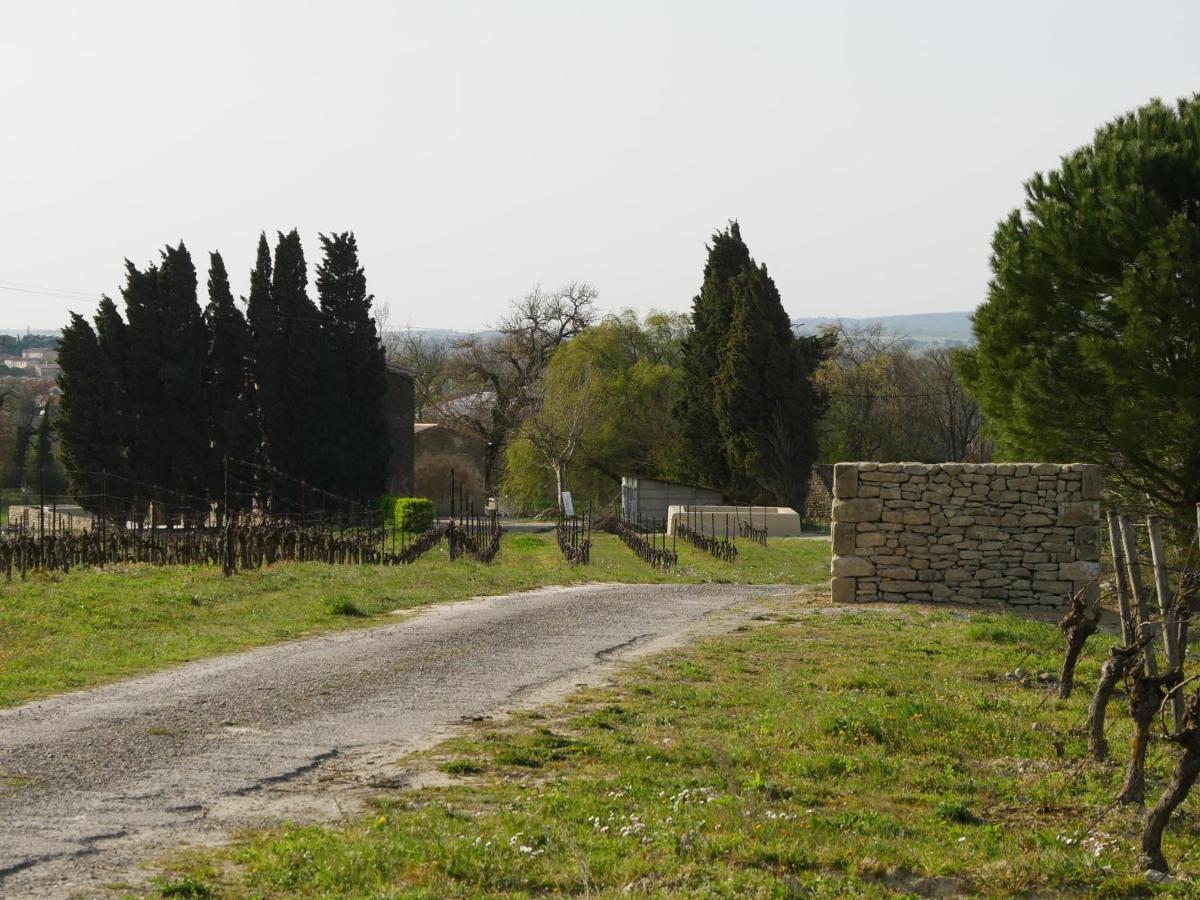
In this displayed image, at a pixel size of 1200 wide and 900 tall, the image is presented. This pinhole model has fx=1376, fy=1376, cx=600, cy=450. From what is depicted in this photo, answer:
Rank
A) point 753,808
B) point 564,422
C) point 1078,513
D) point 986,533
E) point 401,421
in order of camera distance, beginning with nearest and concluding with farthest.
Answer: point 753,808 → point 1078,513 → point 986,533 → point 401,421 → point 564,422

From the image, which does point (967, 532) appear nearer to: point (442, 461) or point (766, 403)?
point (766, 403)

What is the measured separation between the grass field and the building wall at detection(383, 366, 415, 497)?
151 feet

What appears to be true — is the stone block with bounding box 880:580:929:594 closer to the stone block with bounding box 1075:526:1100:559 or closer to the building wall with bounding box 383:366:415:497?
the stone block with bounding box 1075:526:1100:559

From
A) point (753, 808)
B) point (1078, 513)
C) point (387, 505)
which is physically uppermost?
point (1078, 513)

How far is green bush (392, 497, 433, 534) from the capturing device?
4372 centimetres

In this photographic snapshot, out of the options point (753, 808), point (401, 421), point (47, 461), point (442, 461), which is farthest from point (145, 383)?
point (753, 808)

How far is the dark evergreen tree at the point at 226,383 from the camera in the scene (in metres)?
45.4

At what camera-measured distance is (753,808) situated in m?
6.94

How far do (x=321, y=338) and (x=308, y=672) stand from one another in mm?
37698

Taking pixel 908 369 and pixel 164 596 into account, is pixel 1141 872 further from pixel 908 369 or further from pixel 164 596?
pixel 908 369

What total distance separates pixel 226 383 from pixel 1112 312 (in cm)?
3170

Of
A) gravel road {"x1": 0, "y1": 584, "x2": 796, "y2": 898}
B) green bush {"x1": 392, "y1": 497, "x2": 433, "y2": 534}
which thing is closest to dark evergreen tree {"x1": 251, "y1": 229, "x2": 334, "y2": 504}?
green bush {"x1": 392, "y1": 497, "x2": 433, "y2": 534}

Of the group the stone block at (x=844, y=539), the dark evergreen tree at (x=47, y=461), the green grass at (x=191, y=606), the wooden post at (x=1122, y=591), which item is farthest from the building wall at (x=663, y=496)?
the wooden post at (x=1122, y=591)

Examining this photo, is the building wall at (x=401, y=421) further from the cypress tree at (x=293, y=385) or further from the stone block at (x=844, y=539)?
the stone block at (x=844, y=539)
